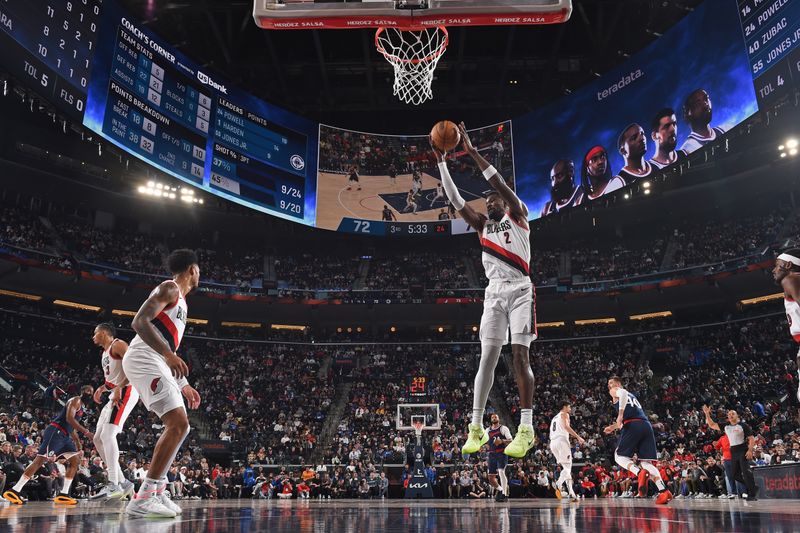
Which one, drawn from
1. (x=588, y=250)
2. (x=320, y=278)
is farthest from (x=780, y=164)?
(x=320, y=278)

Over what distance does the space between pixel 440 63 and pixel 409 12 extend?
1969 cm

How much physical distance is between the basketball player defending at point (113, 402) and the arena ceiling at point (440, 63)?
1826cm

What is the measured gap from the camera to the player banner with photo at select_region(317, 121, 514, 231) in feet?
89.1

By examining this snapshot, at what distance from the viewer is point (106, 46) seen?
19.5 metres

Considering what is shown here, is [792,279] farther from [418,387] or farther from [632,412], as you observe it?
[418,387]

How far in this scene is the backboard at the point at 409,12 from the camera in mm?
8109

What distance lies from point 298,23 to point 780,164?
2728 centimetres

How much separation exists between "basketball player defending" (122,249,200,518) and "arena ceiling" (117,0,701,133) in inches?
803

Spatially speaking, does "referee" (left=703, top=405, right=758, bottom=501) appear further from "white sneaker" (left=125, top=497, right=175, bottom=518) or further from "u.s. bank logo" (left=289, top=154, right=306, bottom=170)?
"u.s. bank logo" (left=289, top=154, right=306, bottom=170)

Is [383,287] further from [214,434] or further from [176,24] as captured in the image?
[176,24]

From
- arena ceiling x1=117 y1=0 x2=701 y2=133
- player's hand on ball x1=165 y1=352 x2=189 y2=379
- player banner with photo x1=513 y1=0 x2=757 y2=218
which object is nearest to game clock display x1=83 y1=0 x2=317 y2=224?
arena ceiling x1=117 y1=0 x2=701 y2=133

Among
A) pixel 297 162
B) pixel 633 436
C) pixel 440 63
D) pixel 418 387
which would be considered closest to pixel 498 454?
pixel 633 436

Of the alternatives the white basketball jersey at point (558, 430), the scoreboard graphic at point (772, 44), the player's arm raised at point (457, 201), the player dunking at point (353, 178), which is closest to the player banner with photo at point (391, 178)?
the player dunking at point (353, 178)

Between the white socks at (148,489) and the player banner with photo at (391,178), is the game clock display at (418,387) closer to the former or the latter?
the player banner with photo at (391,178)
